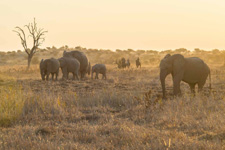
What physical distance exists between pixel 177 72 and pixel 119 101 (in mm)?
2433

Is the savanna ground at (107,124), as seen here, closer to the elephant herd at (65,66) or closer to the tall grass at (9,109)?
the tall grass at (9,109)

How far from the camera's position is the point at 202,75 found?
10250 millimetres

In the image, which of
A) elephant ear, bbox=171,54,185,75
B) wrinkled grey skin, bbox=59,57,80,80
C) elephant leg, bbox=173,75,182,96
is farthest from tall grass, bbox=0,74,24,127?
wrinkled grey skin, bbox=59,57,80,80

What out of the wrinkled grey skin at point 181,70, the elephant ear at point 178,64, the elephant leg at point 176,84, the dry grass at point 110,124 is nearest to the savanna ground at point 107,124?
the dry grass at point 110,124

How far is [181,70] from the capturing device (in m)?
9.45

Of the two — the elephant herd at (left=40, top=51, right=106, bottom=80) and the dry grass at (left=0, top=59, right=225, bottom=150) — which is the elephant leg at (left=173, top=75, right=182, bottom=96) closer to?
the dry grass at (left=0, top=59, right=225, bottom=150)

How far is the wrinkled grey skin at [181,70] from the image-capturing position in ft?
30.7

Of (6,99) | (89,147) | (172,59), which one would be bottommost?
(89,147)

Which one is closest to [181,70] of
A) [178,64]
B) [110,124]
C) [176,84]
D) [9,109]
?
[178,64]

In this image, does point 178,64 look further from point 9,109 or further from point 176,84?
point 9,109

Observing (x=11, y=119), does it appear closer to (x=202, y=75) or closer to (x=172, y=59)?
(x=172, y=59)

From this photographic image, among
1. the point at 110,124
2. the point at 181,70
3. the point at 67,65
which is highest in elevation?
the point at 67,65

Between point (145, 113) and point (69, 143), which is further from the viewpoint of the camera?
point (145, 113)

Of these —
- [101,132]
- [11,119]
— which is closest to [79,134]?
[101,132]
